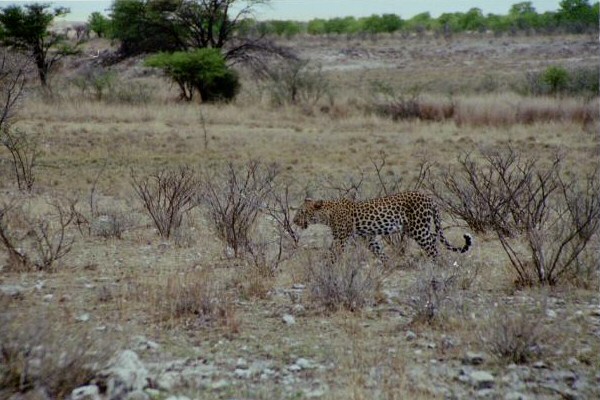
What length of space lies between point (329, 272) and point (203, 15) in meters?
27.5

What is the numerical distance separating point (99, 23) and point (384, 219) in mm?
28944

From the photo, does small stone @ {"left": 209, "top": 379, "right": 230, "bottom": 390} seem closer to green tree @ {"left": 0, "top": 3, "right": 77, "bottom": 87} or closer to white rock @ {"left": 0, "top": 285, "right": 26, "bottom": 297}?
white rock @ {"left": 0, "top": 285, "right": 26, "bottom": 297}

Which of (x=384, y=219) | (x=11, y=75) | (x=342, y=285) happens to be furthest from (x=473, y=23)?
(x=342, y=285)

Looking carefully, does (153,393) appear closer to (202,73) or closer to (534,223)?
(534,223)

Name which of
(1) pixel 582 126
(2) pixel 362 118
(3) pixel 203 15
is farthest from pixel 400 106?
(3) pixel 203 15

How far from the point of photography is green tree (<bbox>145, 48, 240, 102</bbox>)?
2800 centimetres

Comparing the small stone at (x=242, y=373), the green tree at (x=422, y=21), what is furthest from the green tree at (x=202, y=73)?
the green tree at (x=422, y=21)

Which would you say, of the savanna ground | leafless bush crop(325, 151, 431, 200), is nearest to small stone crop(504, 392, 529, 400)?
the savanna ground

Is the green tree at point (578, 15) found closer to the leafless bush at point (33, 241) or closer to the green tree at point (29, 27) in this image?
the green tree at point (29, 27)

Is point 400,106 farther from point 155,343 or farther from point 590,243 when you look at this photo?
point 155,343

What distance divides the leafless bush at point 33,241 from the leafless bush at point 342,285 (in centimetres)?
249

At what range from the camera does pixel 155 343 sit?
509 centimetres

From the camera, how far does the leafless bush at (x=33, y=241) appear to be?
7.01 meters

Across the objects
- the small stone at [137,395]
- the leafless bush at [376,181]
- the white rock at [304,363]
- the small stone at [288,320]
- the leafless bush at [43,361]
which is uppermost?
the leafless bush at [43,361]
